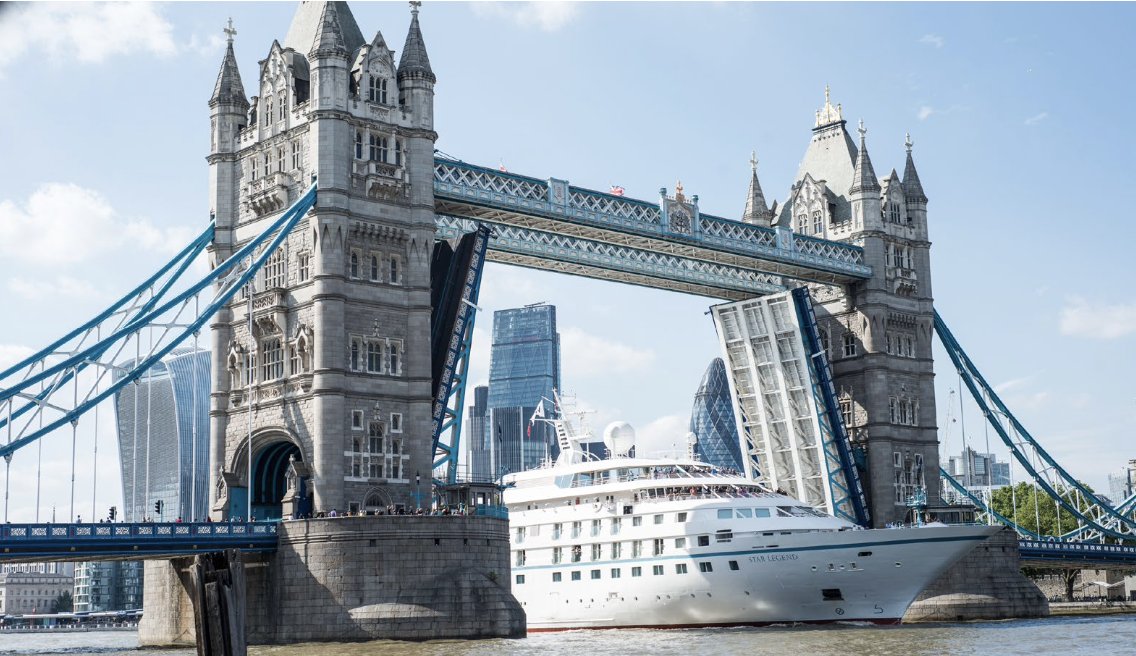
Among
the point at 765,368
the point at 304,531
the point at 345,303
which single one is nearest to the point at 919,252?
the point at 765,368

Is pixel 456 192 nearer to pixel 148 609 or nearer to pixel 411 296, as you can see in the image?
pixel 411 296

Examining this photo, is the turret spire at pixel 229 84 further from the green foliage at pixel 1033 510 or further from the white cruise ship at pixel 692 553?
the green foliage at pixel 1033 510

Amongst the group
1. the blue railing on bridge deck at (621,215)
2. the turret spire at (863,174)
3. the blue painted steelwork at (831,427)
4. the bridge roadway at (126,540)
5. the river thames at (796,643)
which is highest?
the turret spire at (863,174)

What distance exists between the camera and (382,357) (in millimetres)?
69438

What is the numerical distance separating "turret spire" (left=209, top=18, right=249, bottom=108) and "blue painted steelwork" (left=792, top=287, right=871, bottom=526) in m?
35.7

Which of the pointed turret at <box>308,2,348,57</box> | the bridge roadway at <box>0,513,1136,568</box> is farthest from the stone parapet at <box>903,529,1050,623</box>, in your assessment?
the pointed turret at <box>308,2,348,57</box>

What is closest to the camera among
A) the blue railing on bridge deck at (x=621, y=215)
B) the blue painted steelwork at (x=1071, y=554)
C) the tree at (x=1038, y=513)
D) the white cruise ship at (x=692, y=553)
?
the blue railing on bridge deck at (x=621, y=215)

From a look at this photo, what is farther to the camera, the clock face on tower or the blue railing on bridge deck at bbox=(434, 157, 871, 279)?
the clock face on tower

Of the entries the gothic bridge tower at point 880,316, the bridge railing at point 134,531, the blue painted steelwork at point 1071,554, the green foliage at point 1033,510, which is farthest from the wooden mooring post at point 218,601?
the green foliage at point 1033,510

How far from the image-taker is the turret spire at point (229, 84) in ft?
247

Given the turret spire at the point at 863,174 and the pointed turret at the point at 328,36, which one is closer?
the pointed turret at the point at 328,36

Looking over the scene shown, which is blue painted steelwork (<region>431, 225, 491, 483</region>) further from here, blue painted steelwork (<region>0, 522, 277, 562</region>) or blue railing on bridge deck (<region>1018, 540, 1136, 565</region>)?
blue railing on bridge deck (<region>1018, 540, 1136, 565</region>)

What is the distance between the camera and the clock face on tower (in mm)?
83688

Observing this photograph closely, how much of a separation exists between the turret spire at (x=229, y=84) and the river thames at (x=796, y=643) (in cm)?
2765
